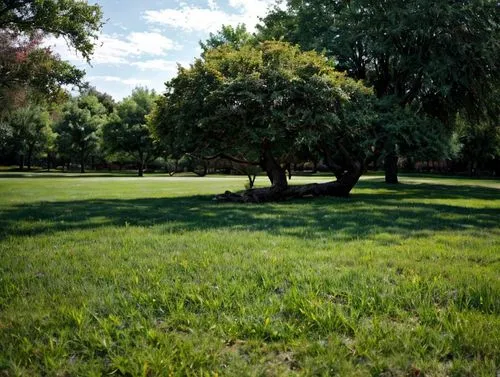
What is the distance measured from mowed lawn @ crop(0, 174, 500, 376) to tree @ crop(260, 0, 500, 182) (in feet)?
44.8

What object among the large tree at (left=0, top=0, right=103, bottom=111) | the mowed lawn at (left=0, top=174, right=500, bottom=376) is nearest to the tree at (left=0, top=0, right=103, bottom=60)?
the large tree at (left=0, top=0, right=103, bottom=111)

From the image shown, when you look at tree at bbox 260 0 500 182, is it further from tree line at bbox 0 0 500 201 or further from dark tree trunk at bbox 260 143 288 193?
dark tree trunk at bbox 260 143 288 193

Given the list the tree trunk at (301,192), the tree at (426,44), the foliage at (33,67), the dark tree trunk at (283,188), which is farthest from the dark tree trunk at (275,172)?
the foliage at (33,67)

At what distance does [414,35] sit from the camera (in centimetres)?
2177

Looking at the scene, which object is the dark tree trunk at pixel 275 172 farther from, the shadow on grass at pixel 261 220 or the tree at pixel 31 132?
the tree at pixel 31 132

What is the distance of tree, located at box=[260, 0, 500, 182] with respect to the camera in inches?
834

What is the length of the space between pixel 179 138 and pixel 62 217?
23.0 ft

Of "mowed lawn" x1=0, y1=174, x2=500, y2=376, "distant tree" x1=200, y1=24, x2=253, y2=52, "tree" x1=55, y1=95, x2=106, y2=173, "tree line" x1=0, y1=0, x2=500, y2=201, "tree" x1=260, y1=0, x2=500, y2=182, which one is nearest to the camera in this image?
"mowed lawn" x1=0, y1=174, x2=500, y2=376

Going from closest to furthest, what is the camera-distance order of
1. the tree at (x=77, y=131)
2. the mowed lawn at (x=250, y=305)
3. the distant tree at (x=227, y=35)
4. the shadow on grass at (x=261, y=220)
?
1. the mowed lawn at (x=250, y=305)
2. the shadow on grass at (x=261, y=220)
3. the distant tree at (x=227, y=35)
4. the tree at (x=77, y=131)

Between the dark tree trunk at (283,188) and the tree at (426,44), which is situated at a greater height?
the tree at (426,44)

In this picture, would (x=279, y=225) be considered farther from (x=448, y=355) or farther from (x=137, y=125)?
(x=137, y=125)

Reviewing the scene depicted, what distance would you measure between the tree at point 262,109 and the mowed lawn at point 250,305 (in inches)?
347

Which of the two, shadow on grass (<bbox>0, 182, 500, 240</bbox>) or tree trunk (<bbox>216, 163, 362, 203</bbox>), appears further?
tree trunk (<bbox>216, 163, 362, 203</bbox>)

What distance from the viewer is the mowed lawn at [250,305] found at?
3.33 meters
